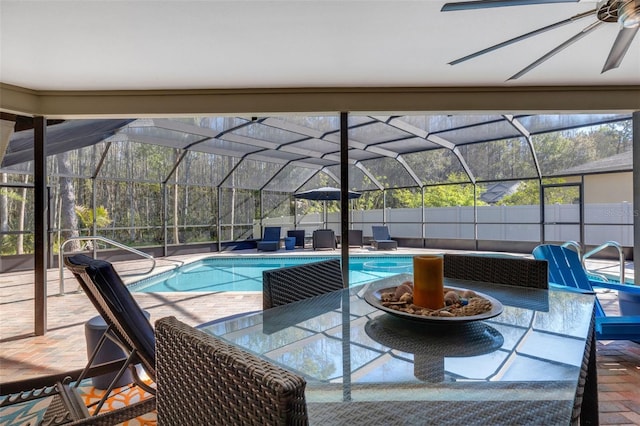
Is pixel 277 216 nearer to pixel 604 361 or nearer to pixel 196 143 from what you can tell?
pixel 196 143

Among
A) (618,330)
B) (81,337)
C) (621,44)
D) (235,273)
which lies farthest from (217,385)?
(235,273)

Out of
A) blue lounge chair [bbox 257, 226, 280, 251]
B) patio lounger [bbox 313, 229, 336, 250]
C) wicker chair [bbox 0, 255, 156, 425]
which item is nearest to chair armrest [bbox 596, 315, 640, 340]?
wicker chair [bbox 0, 255, 156, 425]

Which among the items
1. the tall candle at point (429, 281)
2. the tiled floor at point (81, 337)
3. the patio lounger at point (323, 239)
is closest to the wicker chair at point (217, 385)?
the tall candle at point (429, 281)

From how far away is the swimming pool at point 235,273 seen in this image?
6.10 m

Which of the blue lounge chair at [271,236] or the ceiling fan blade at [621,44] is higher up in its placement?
the ceiling fan blade at [621,44]

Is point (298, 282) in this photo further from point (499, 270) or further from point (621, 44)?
point (621, 44)

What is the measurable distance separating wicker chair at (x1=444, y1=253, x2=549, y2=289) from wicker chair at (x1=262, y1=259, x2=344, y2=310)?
31.4 inches

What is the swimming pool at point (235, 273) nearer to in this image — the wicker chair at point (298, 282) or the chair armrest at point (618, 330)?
the wicker chair at point (298, 282)

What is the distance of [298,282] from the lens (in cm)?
184

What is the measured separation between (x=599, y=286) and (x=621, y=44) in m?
2.12

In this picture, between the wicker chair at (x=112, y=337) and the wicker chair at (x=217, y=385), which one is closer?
the wicker chair at (x=217, y=385)

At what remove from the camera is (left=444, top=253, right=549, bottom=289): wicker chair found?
1.95 m

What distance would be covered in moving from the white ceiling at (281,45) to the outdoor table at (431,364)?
6.43ft

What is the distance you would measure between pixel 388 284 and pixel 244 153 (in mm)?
8568
